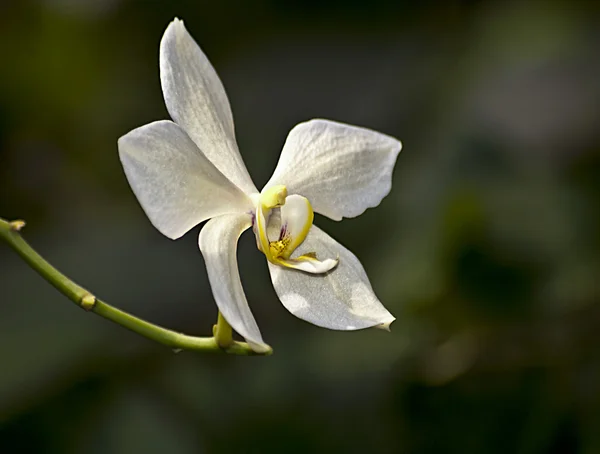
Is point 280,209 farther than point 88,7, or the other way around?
point 88,7

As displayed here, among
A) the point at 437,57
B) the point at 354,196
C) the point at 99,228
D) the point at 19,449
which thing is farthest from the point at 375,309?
the point at 437,57

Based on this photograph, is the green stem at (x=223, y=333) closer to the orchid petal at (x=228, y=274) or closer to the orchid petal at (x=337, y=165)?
the orchid petal at (x=228, y=274)

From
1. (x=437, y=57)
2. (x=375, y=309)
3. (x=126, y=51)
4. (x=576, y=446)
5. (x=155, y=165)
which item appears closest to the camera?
(x=155, y=165)

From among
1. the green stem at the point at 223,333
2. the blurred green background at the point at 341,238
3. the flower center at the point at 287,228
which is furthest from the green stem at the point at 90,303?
the blurred green background at the point at 341,238

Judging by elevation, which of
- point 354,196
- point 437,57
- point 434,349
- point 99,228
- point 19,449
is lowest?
point 19,449

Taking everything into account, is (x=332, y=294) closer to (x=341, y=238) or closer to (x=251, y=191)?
(x=251, y=191)

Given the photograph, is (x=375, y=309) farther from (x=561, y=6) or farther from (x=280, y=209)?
Answer: (x=561, y=6)
